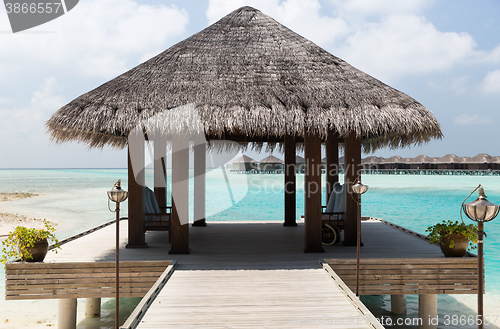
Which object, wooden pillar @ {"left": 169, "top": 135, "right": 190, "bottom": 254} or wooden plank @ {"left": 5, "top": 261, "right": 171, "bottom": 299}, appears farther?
wooden pillar @ {"left": 169, "top": 135, "right": 190, "bottom": 254}

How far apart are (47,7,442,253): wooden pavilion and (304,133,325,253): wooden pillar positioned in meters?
0.01

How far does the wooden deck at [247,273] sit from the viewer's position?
2946mm

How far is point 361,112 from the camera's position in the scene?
455cm

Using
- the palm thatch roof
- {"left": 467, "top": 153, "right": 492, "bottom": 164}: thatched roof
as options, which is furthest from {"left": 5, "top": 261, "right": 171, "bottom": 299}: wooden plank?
{"left": 467, "top": 153, "right": 492, "bottom": 164}: thatched roof

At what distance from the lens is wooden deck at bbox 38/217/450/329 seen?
9.67ft

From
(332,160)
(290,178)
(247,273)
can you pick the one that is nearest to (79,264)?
(247,273)

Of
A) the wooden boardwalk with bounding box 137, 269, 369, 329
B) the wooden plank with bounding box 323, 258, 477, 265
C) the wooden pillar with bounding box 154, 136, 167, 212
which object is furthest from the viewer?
the wooden pillar with bounding box 154, 136, 167, 212

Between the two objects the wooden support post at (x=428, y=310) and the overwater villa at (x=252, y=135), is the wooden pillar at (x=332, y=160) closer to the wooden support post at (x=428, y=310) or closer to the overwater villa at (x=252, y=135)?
the overwater villa at (x=252, y=135)

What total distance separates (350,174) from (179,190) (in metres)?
2.41

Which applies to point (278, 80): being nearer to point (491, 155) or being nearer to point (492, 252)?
point (492, 252)

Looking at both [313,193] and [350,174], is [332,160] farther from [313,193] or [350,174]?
[313,193]

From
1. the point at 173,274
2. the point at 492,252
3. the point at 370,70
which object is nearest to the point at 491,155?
the point at 492,252

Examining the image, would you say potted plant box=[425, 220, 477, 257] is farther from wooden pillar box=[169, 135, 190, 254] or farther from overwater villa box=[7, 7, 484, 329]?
wooden pillar box=[169, 135, 190, 254]

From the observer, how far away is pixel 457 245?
169 inches
